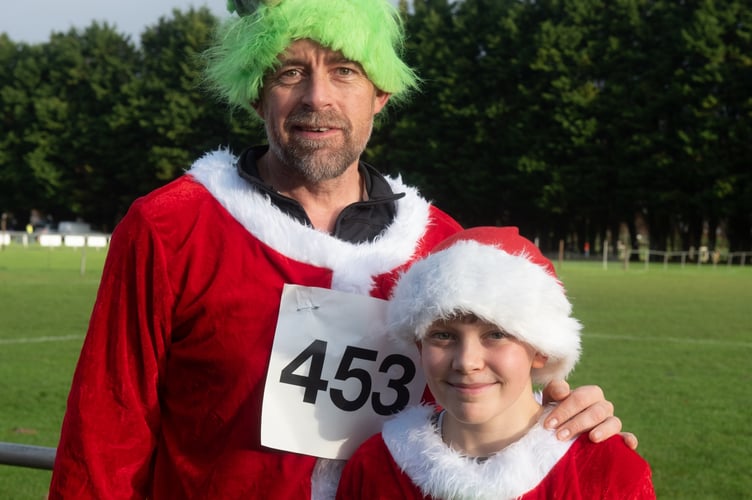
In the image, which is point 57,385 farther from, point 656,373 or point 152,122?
point 152,122

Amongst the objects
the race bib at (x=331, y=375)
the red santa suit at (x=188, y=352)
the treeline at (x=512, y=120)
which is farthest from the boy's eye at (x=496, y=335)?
the treeline at (x=512, y=120)

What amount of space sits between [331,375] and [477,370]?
0.52 meters

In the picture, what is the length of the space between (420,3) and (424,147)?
1004 centimetres

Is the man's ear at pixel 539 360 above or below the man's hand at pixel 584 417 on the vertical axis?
above

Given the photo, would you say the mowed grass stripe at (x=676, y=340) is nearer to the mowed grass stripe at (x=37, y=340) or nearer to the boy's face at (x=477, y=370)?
the mowed grass stripe at (x=37, y=340)

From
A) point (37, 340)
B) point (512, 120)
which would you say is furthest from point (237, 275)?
point (512, 120)

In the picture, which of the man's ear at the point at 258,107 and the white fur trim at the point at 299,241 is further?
the man's ear at the point at 258,107

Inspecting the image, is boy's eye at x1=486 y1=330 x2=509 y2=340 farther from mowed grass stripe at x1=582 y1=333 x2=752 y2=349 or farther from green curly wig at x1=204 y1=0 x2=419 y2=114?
mowed grass stripe at x1=582 y1=333 x2=752 y2=349

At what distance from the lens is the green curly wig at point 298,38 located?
259 centimetres

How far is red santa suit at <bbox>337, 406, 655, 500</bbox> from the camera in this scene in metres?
2.05

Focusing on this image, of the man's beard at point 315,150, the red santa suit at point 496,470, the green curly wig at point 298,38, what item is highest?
the green curly wig at point 298,38

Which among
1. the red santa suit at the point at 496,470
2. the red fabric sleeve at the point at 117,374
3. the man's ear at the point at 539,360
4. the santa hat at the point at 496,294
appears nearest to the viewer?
the red santa suit at the point at 496,470

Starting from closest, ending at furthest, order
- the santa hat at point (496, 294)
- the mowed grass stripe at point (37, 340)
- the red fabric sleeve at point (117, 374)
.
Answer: the santa hat at point (496, 294)
the red fabric sleeve at point (117, 374)
the mowed grass stripe at point (37, 340)

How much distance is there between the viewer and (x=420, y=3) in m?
56.9
